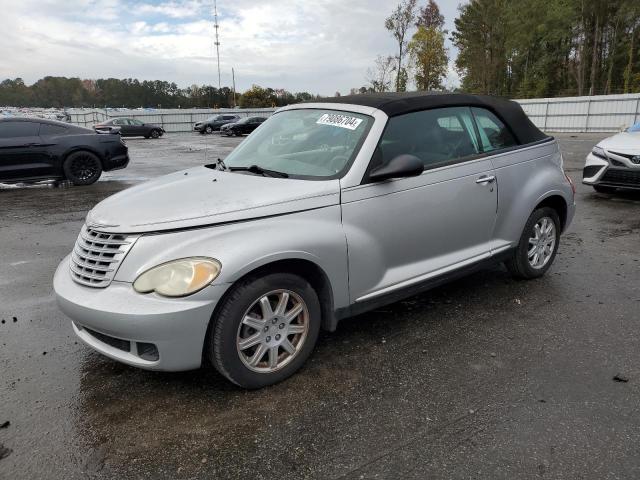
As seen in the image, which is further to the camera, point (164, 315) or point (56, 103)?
point (56, 103)

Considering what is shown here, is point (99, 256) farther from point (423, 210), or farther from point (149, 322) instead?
point (423, 210)

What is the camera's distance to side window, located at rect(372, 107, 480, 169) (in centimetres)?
365

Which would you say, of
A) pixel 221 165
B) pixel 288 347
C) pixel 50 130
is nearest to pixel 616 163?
pixel 221 165

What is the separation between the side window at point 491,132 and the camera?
4273mm

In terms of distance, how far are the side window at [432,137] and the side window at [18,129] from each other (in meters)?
9.68

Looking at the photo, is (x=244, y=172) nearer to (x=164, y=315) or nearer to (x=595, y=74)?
(x=164, y=315)

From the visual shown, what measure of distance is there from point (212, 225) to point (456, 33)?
226ft

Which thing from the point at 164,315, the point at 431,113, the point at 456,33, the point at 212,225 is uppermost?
the point at 456,33

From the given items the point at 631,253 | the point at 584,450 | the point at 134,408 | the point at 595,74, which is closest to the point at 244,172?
the point at 134,408

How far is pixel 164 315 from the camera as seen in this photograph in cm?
265

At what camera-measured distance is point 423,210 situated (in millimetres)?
3658

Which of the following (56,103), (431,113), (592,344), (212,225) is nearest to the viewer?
(212,225)

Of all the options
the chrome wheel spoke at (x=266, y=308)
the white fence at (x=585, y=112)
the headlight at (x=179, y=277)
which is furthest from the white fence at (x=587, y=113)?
the headlight at (x=179, y=277)

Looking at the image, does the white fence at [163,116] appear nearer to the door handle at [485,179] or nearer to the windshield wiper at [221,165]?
the windshield wiper at [221,165]
